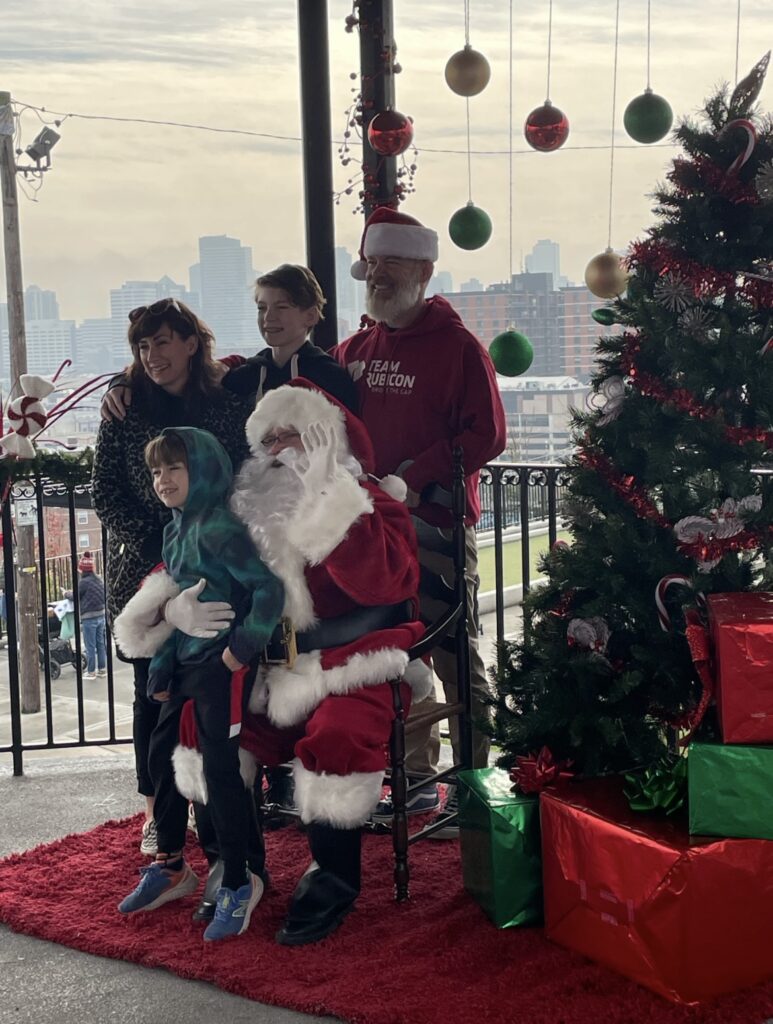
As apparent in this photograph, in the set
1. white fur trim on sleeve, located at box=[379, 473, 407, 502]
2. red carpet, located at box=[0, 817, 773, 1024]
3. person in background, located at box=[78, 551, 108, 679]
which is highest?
white fur trim on sleeve, located at box=[379, 473, 407, 502]

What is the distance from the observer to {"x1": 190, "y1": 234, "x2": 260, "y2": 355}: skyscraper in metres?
2.96

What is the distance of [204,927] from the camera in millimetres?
2414

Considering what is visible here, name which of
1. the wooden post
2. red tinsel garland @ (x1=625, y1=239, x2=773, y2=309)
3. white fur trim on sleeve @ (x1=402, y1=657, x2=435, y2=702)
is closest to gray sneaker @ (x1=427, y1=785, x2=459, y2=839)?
white fur trim on sleeve @ (x1=402, y1=657, x2=435, y2=702)

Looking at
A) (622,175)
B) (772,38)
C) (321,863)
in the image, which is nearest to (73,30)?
(622,175)

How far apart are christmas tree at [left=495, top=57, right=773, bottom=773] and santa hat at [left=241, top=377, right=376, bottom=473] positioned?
49 cm

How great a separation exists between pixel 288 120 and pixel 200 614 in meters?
2.09

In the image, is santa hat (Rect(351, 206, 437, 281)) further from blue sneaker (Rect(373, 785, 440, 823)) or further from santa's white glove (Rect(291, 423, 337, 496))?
blue sneaker (Rect(373, 785, 440, 823))

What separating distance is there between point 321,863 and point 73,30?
419 cm

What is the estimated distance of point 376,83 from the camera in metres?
3.32

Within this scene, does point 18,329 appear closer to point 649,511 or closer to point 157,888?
point 157,888

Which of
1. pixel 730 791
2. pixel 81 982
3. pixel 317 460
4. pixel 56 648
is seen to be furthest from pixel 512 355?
pixel 56 648

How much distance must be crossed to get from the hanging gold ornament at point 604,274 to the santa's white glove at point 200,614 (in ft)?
4.62

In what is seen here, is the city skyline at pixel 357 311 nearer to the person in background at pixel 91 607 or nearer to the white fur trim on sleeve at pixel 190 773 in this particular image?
the white fur trim on sleeve at pixel 190 773

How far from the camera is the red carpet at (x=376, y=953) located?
199 centimetres
